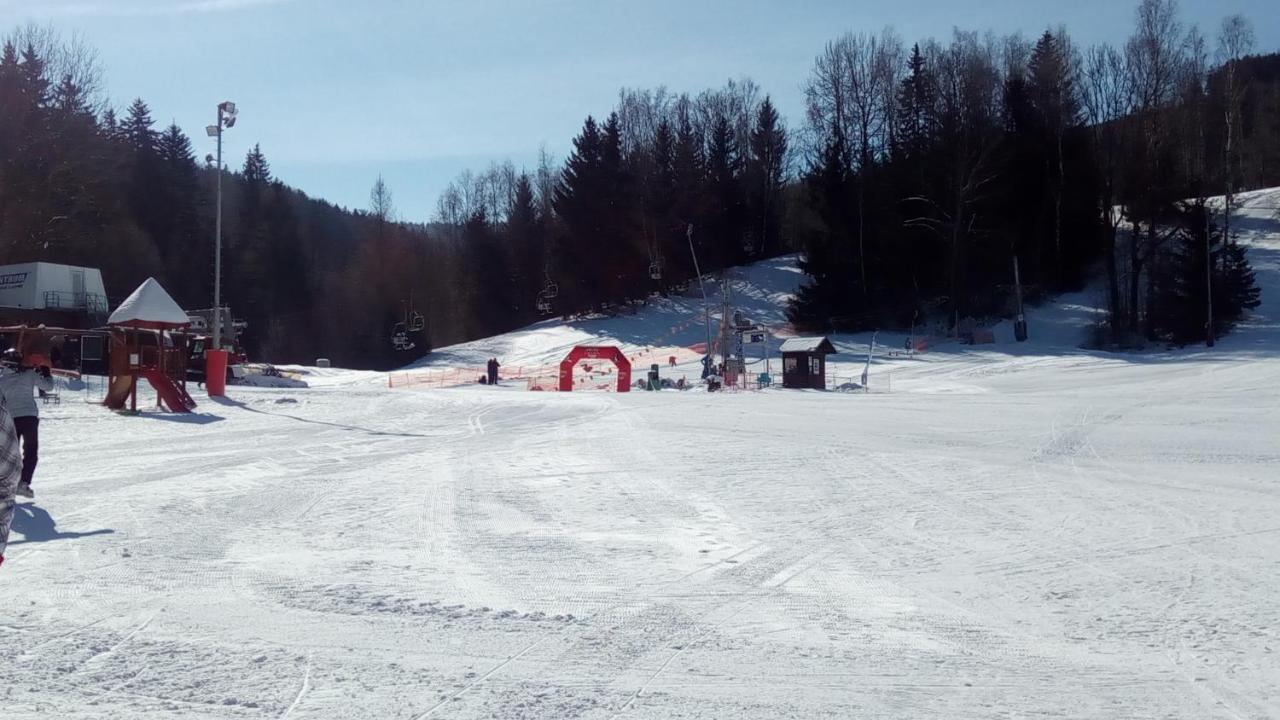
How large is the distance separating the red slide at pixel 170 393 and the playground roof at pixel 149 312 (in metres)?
1.80

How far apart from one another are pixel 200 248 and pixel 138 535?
70188 millimetres

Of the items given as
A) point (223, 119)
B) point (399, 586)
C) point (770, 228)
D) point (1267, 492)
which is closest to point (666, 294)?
point (770, 228)

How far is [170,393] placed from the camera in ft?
72.9

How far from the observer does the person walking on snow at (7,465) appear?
158 inches

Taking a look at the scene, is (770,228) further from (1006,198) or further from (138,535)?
(138,535)

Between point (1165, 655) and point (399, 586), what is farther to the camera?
point (399, 586)

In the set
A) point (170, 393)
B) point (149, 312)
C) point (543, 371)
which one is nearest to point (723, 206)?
point (543, 371)

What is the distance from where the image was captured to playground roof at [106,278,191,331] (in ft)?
77.0

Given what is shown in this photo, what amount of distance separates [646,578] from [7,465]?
4.38m

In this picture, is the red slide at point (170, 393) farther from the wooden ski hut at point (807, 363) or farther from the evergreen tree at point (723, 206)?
the evergreen tree at point (723, 206)

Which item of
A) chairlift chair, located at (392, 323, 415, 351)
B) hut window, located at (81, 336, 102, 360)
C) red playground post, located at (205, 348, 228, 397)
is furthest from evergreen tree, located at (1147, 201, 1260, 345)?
hut window, located at (81, 336, 102, 360)

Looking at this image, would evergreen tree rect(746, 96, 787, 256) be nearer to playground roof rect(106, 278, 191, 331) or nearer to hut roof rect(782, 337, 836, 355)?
hut roof rect(782, 337, 836, 355)

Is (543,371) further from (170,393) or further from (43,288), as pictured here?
(170,393)

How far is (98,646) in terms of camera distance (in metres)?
5.41
